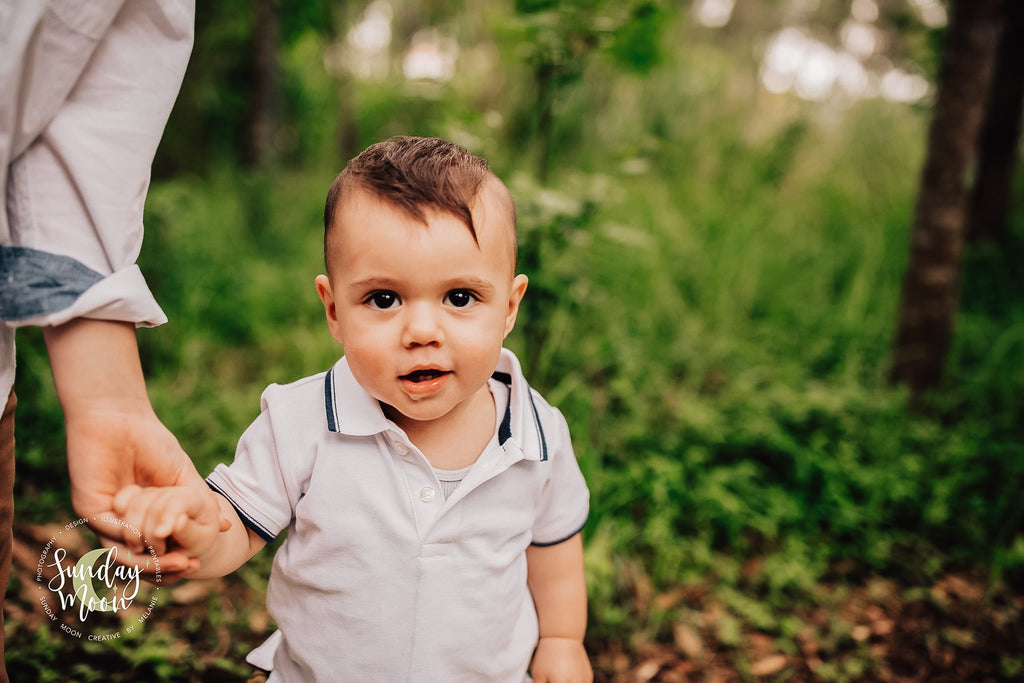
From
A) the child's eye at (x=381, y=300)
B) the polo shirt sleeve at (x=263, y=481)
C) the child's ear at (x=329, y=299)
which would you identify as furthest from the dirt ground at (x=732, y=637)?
the child's eye at (x=381, y=300)

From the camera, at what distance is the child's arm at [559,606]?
1.39 meters

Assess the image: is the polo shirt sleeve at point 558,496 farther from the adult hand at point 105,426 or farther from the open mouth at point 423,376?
the adult hand at point 105,426

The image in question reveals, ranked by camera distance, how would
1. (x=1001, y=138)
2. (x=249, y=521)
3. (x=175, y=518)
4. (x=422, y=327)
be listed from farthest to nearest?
(x=1001, y=138) < (x=249, y=521) < (x=422, y=327) < (x=175, y=518)

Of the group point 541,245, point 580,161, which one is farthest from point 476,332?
point 580,161

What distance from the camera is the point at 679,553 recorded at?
2473 mm

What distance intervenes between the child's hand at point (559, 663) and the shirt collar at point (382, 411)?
41cm

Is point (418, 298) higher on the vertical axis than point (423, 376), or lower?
higher

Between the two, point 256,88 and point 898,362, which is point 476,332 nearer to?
point 898,362

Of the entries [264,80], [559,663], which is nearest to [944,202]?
[559,663]

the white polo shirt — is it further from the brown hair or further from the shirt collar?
the brown hair

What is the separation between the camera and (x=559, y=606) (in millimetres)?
1420

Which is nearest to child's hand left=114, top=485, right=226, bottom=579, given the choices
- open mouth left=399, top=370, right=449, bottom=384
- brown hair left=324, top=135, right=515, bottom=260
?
open mouth left=399, top=370, right=449, bottom=384

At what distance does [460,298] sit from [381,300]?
0.13m

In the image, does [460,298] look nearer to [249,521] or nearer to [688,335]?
[249,521]
